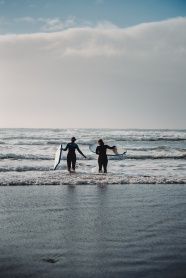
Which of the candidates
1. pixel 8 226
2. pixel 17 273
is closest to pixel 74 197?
pixel 8 226

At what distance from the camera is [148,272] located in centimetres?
375

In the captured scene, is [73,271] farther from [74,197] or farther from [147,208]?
[74,197]

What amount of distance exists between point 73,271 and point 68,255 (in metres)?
0.53

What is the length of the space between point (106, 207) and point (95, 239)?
254cm

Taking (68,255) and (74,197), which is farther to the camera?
(74,197)

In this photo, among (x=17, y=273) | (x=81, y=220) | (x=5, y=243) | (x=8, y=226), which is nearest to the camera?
(x=17, y=273)

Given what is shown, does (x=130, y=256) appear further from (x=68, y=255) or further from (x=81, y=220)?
(x=81, y=220)

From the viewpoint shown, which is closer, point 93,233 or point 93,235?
point 93,235

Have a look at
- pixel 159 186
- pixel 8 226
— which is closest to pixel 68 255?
pixel 8 226

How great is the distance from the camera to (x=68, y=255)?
14.1 feet

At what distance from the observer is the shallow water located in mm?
3877

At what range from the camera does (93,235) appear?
17.4 ft

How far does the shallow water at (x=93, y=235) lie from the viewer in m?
3.88

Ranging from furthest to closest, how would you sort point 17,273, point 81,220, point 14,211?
point 14,211, point 81,220, point 17,273
